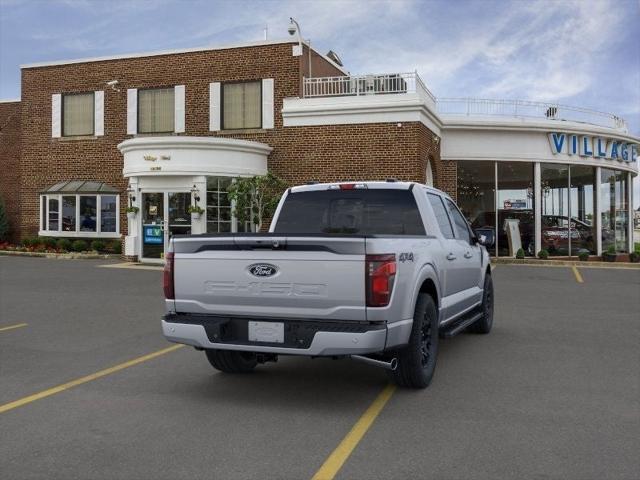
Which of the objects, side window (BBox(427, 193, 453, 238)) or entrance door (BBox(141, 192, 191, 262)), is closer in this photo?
side window (BBox(427, 193, 453, 238))

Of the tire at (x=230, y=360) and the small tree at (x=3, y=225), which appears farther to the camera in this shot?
the small tree at (x=3, y=225)

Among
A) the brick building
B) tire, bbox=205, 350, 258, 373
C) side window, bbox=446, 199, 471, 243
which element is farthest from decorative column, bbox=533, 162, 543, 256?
tire, bbox=205, 350, 258, 373

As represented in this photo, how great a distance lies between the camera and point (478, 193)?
22.7 metres

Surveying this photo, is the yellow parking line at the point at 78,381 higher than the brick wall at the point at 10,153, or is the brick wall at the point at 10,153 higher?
the brick wall at the point at 10,153

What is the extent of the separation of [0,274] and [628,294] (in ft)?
49.6

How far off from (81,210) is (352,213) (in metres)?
19.0

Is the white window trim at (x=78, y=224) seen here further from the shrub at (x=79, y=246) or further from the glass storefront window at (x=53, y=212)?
the shrub at (x=79, y=246)

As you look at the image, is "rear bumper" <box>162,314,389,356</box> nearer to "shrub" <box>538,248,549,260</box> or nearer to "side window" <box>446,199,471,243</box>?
"side window" <box>446,199,471,243</box>

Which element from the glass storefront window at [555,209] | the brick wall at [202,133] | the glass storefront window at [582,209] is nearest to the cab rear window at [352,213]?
the brick wall at [202,133]

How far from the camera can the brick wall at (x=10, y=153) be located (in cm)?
2644

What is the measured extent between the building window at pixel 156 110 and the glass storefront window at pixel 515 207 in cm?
1209

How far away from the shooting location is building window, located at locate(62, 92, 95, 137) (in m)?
23.8

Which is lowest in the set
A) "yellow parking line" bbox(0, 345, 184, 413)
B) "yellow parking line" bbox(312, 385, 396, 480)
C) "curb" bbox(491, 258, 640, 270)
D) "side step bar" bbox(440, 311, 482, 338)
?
"yellow parking line" bbox(312, 385, 396, 480)

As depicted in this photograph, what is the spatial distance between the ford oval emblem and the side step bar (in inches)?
87.7
